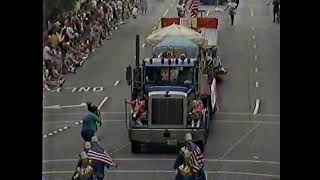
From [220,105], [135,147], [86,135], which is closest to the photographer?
[86,135]

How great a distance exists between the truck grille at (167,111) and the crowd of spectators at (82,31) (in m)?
1.35

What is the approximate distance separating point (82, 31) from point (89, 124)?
253cm

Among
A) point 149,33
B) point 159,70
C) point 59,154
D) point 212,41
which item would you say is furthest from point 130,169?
point 212,41

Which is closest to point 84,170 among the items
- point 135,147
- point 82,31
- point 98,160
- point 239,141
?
point 98,160

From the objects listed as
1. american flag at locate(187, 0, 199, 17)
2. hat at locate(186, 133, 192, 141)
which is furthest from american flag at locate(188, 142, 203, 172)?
american flag at locate(187, 0, 199, 17)

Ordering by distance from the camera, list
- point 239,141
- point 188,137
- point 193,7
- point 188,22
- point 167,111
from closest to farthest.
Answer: point 188,137 → point 239,141 → point 167,111 → point 193,7 → point 188,22

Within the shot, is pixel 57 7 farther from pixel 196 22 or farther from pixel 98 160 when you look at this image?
pixel 196 22

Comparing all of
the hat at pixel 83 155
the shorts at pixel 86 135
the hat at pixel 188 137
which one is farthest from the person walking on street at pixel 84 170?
the hat at pixel 188 137

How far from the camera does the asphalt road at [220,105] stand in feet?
43.9

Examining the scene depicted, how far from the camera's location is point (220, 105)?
16.4m

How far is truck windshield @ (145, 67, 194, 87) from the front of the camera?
15180 millimetres

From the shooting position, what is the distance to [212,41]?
59.6ft

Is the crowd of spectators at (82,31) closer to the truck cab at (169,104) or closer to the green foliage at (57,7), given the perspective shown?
the green foliage at (57,7)
